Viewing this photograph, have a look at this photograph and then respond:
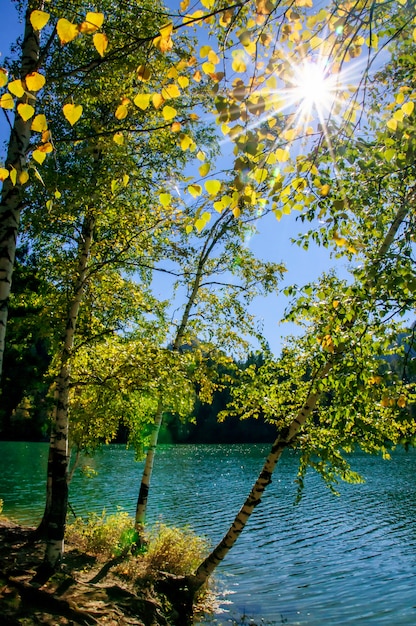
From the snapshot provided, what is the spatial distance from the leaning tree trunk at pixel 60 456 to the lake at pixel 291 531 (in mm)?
4446

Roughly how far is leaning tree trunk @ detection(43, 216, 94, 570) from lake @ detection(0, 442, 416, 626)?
4.45 meters

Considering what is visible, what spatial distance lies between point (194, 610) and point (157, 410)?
5144 mm

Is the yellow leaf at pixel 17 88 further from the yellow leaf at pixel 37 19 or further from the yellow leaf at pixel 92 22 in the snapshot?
the yellow leaf at pixel 92 22

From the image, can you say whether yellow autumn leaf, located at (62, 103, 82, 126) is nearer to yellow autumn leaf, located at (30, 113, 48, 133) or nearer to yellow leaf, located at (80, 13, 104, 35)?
yellow autumn leaf, located at (30, 113, 48, 133)

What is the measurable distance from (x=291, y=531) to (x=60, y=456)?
54.4ft

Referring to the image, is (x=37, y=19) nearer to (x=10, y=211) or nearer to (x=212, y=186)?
(x=212, y=186)

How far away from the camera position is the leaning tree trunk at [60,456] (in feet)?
29.5

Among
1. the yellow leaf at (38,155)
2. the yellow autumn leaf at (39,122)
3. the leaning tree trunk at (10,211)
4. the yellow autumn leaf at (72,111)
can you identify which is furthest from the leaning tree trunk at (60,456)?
the yellow autumn leaf at (72,111)

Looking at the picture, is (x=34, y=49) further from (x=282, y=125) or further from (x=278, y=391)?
(x=278, y=391)

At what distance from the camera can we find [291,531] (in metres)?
22.4

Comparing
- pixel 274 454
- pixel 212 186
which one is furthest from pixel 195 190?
pixel 274 454

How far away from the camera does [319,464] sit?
9.09 metres

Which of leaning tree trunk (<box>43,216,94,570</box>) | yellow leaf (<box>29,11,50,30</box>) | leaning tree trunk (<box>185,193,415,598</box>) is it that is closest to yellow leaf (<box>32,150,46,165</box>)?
yellow leaf (<box>29,11,50,30</box>)

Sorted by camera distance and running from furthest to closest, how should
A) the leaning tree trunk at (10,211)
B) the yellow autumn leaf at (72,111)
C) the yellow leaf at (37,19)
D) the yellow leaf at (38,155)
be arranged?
1. the leaning tree trunk at (10,211)
2. the yellow leaf at (38,155)
3. the yellow autumn leaf at (72,111)
4. the yellow leaf at (37,19)
